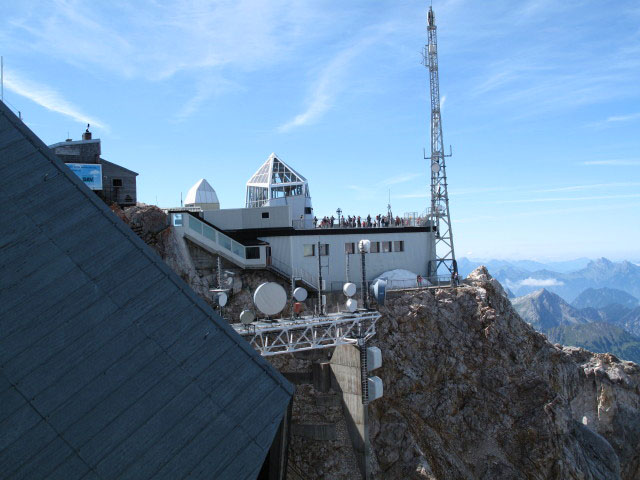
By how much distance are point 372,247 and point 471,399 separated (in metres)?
16.2

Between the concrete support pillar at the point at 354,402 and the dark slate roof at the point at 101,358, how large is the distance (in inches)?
708

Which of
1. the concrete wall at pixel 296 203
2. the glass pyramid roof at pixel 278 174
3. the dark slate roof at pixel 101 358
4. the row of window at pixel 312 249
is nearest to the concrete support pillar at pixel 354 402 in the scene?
the row of window at pixel 312 249

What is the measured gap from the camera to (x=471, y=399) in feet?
136

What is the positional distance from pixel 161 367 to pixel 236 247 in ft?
90.5

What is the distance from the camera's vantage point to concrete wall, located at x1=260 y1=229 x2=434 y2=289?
4450 cm

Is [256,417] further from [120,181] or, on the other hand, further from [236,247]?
[120,181]

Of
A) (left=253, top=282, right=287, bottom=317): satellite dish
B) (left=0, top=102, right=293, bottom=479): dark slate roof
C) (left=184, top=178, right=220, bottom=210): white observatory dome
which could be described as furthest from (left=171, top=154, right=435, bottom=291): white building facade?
(left=0, top=102, right=293, bottom=479): dark slate roof

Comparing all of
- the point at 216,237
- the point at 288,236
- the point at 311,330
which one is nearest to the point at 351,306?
the point at 311,330

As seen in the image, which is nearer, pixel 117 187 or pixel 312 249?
pixel 312 249

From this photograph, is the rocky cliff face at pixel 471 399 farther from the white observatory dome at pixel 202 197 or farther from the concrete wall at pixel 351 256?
the white observatory dome at pixel 202 197

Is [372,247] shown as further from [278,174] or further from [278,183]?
[278,174]

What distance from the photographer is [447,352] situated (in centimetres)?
4297

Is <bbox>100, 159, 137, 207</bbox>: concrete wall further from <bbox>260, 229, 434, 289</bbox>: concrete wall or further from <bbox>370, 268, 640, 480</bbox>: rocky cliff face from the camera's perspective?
<bbox>370, 268, 640, 480</bbox>: rocky cliff face

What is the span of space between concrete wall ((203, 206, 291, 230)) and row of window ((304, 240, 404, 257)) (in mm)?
2886
